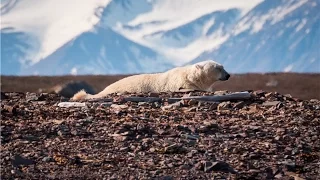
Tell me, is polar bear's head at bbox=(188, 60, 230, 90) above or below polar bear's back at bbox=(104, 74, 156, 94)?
above

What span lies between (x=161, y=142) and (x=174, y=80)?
35.5ft

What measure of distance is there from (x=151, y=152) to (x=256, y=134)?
5.93 feet

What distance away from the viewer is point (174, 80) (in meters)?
21.5

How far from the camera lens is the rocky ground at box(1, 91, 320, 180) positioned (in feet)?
32.0

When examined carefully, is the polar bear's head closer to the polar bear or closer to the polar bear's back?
the polar bear

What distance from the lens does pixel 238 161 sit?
1021cm

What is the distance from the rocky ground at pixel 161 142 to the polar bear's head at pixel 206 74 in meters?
8.51

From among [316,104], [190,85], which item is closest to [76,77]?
[190,85]

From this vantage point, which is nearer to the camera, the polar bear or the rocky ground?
the rocky ground

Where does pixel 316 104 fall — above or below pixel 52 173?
above

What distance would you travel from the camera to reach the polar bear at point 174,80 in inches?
817

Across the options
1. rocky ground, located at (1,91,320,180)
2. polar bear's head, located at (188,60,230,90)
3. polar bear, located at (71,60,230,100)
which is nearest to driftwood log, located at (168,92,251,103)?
rocky ground, located at (1,91,320,180)

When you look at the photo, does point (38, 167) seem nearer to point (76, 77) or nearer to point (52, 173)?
point (52, 173)

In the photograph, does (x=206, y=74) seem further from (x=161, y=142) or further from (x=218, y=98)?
(x=161, y=142)
